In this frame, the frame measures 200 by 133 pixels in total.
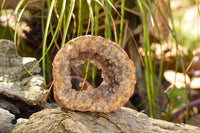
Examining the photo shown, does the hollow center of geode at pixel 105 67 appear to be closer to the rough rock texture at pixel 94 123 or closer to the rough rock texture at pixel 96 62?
the rough rock texture at pixel 96 62

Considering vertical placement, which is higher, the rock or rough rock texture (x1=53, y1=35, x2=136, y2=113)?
rough rock texture (x1=53, y1=35, x2=136, y2=113)

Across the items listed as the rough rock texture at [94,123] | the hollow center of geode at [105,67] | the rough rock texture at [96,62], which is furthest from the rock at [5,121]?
the hollow center of geode at [105,67]

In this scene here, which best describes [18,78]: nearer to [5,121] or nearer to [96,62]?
[5,121]

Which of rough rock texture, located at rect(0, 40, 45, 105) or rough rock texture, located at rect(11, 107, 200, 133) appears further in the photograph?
rough rock texture, located at rect(0, 40, 45, 105)

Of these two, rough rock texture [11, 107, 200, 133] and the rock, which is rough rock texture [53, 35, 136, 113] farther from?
the rock

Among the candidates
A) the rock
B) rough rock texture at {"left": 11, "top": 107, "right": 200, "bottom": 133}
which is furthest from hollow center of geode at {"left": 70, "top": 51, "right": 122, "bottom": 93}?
the rock
